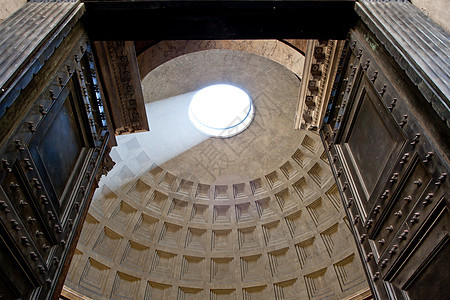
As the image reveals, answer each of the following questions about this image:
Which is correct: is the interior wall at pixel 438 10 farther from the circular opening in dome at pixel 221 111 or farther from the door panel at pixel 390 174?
the circular opening in dome at pixel 221 111

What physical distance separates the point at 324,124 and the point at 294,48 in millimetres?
2253

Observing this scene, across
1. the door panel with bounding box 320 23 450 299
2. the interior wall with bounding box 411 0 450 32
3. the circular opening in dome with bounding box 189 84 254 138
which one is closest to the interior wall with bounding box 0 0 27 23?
the door panel with bounding box 320 23 450 299

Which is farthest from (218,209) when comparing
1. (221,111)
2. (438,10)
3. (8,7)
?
(438,10)

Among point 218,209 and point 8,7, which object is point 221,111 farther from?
point 8,7

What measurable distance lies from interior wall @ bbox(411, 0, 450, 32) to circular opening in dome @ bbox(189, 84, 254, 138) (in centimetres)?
908

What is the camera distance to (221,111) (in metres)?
15.4

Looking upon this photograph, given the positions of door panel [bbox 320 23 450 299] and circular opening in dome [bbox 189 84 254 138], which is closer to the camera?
door panel [bbox 320 23 450 299]

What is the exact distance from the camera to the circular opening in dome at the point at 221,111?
14.2m

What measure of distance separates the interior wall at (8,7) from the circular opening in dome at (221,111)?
914 cm

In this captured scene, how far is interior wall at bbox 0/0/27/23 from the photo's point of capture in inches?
178

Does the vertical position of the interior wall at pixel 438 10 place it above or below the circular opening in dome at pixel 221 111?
below

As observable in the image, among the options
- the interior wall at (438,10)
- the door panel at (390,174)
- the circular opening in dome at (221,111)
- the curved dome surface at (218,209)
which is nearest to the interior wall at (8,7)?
the door panel at (390,174)

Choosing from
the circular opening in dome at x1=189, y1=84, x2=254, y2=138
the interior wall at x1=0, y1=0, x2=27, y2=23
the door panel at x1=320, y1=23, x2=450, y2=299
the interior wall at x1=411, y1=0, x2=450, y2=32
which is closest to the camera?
the door panel at x1=320, y1=23, x2=450, y2=299

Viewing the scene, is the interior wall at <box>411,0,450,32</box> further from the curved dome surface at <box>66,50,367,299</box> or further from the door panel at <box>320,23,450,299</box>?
the curved dome surface at <box>66,50,367,299</box>
